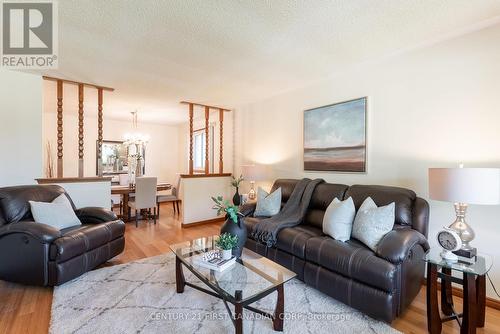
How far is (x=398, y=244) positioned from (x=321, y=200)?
117cm

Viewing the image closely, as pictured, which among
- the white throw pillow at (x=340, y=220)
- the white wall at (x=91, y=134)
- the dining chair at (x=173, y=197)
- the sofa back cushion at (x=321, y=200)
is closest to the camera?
the white throw pillow at (x=340, y=220)

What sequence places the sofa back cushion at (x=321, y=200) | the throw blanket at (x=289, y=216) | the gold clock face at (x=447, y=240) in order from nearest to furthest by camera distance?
1. the gold clock face at (x=447, y=240)
2. the throw blanket at (x=289, y=216)
3. the sofa back cushion at (x=321, y=200)

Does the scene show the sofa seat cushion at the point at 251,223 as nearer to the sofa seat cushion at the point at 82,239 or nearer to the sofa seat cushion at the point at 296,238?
the sofa seat cushion at the point at 296,238

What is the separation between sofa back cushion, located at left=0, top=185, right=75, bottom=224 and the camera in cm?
246

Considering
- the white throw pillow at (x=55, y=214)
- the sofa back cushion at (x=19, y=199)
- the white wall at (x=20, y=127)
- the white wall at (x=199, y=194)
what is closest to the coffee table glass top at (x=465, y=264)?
the white throw pillow at (x=55, y=214)

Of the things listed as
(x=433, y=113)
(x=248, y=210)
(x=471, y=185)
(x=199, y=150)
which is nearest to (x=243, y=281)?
(x=248, y=210)

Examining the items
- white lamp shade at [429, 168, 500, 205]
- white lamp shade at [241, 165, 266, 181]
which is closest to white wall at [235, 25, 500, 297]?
white lamp shade at [429, 168, 500, 205]

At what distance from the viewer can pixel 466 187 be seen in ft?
5.34

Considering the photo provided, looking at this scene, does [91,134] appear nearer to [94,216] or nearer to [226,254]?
[94,216]

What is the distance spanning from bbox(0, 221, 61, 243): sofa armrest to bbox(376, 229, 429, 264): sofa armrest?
2.84m

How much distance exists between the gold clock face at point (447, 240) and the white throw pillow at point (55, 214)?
3.48 m

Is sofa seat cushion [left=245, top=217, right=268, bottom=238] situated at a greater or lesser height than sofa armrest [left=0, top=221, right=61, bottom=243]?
lesser

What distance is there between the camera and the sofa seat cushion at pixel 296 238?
7.66ft

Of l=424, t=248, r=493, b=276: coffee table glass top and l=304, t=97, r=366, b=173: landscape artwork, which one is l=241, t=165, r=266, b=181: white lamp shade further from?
l=424, t=248, r=493, b=276: coffee table glass top
